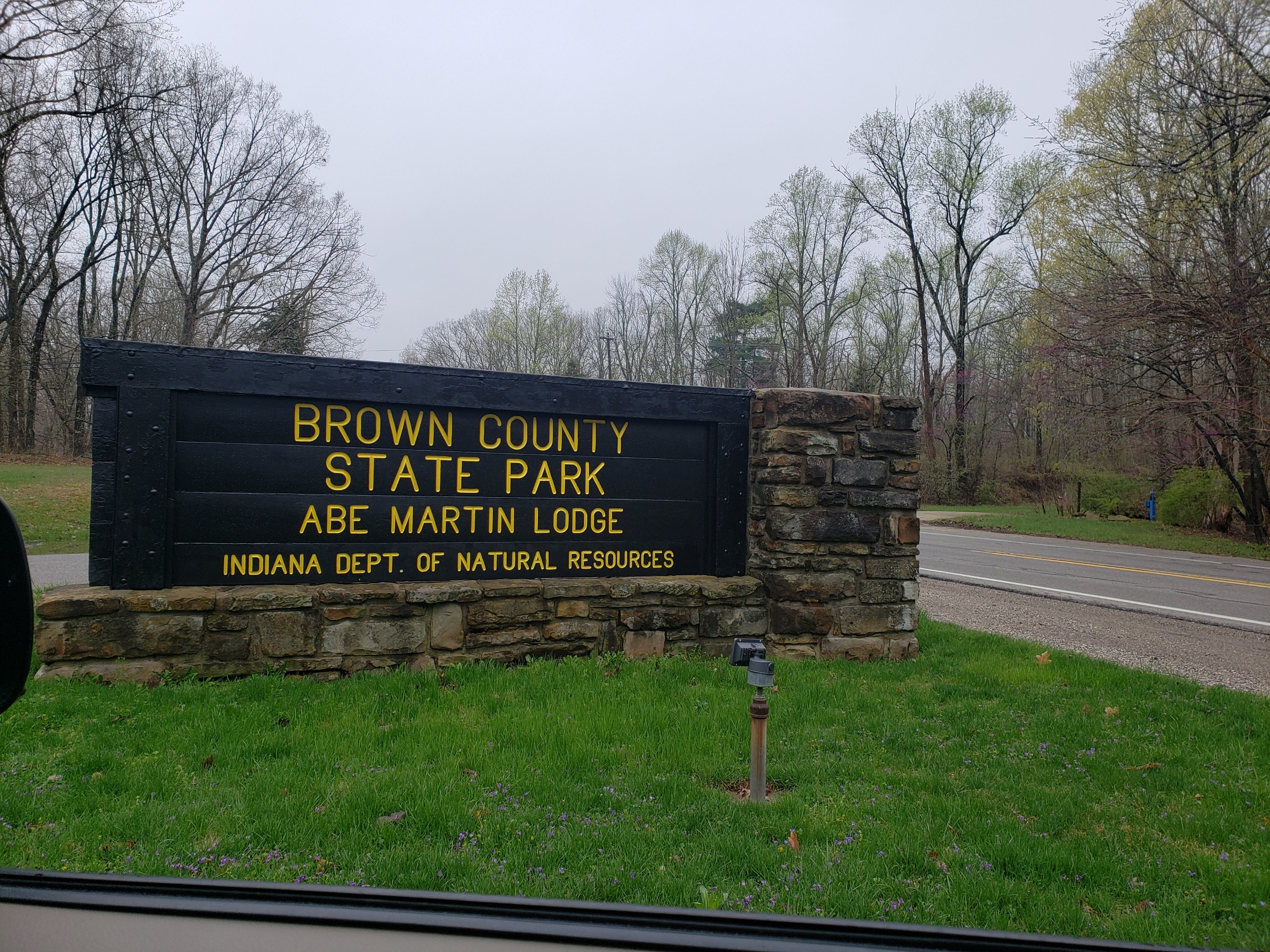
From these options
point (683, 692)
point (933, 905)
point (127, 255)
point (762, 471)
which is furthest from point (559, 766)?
point (127, 255)

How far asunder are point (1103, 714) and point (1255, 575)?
11.5m

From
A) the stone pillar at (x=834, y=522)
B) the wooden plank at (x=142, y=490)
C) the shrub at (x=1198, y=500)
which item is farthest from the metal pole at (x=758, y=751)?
the shrub at (x=1198, y=500)

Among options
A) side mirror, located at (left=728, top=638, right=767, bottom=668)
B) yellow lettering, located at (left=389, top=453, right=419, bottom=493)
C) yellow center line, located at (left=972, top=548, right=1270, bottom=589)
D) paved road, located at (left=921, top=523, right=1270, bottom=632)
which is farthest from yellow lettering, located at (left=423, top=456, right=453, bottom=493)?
yellow center line, located at (left=972, top=548, right=1270, bottom=589)

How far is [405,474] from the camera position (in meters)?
5.18

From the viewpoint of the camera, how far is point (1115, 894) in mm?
2711

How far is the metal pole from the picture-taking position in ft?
10.8

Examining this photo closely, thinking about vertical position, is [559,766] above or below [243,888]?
below

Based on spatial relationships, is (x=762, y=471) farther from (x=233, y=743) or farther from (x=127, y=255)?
(x=127, y=255)

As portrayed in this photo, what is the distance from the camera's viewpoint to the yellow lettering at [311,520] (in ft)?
16.3

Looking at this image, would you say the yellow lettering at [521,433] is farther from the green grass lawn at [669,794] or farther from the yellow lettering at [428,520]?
the green grass lawn at [669,794]

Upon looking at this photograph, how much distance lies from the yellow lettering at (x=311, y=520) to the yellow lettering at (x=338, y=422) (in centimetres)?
47

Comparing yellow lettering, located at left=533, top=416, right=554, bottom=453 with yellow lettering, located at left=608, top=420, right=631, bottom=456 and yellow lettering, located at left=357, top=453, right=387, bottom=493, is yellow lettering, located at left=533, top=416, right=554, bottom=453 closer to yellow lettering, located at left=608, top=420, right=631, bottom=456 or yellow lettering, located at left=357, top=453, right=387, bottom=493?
yellow lettering, located at left=608, top=420, right=631, bottom=456

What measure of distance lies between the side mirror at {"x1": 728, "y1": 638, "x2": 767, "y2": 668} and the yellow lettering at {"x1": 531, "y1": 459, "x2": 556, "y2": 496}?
2.26 m

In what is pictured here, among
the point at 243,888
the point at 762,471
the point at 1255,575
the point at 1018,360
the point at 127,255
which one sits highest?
the point at 127,255
